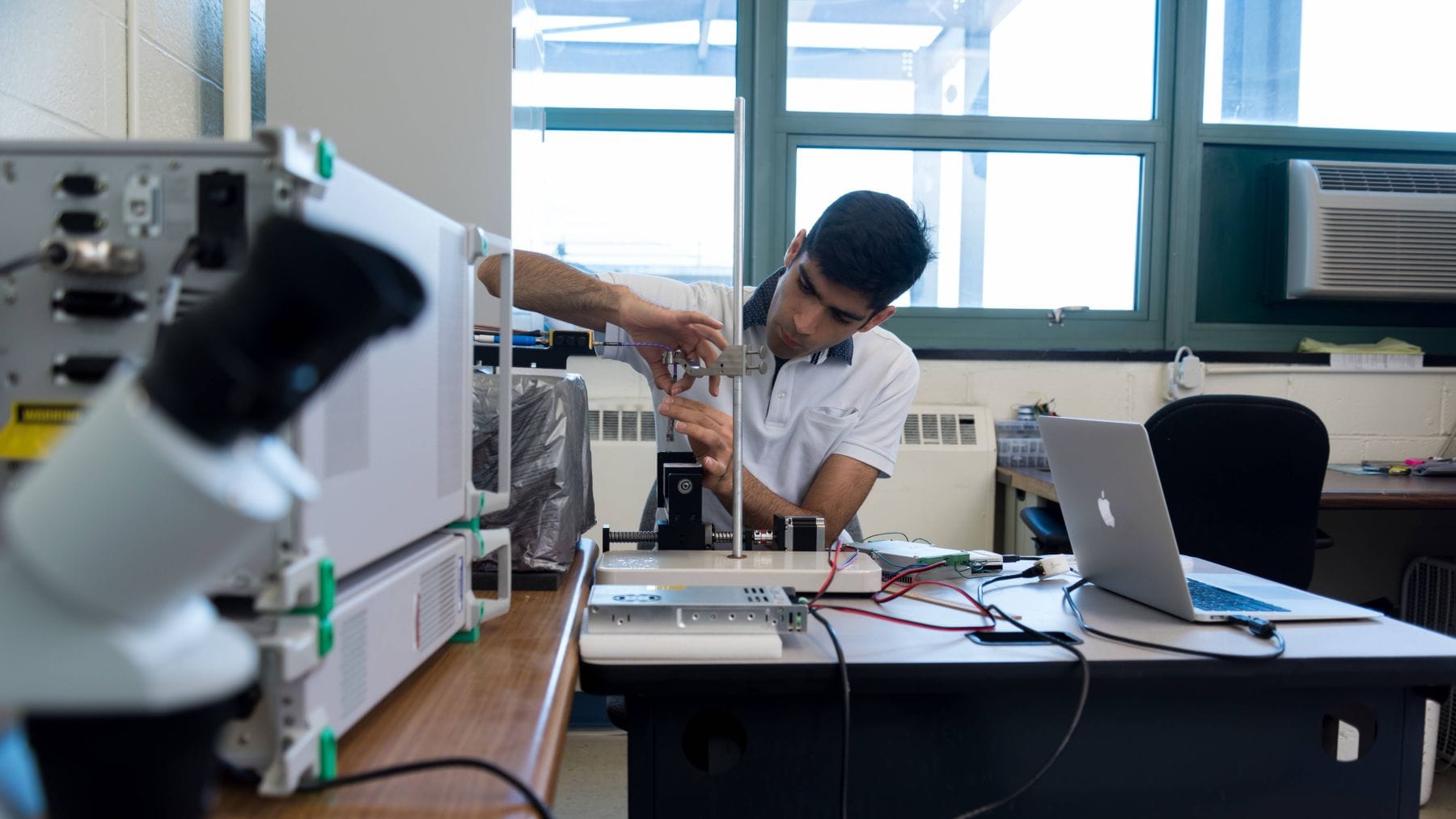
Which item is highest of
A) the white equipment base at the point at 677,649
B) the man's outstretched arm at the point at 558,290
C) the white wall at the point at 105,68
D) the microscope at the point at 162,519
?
the white wall at the point at 105,68

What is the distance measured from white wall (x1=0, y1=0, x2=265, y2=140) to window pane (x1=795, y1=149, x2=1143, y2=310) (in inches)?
70.0

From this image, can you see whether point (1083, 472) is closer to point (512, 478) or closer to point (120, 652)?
point (512, 478)

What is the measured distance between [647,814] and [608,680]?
189mm

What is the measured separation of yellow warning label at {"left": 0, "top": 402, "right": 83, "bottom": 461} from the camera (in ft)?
1.91

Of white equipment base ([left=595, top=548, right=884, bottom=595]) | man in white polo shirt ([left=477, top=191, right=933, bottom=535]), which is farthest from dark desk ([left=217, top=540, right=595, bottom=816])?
man in white polo shirt ([left=477, top=191, right=933, bottom=535])

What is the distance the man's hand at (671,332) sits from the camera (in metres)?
1.33

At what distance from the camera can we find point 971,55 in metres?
2.91

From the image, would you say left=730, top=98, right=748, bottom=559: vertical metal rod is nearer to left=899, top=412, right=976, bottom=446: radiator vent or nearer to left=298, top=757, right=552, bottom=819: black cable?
left=298, top=757, right=552, bottom=819: black cable

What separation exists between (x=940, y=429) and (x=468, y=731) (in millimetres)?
2216

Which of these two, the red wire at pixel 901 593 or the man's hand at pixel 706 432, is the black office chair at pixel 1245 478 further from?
the man's hand at pixel 706 432

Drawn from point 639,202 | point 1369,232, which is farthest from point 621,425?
point 1369,232

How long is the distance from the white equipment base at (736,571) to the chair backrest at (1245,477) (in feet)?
2.95

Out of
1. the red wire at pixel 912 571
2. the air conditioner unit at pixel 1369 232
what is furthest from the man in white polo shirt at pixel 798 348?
the air conditioner unit at pixel 1369 232

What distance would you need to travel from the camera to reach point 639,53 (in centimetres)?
281
